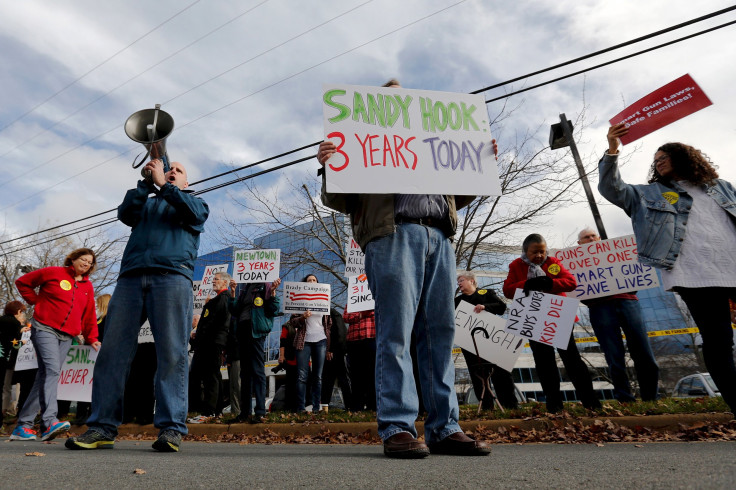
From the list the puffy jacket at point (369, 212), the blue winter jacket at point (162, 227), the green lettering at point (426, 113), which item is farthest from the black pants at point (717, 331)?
the blue winter jacket at point (162, 227)

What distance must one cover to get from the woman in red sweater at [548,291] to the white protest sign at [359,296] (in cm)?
265

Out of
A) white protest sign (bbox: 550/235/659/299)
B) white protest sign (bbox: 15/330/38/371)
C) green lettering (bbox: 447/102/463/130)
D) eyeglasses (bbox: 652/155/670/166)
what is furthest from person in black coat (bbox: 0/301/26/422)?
eyeglasses (bbox: 652/155/670/166)

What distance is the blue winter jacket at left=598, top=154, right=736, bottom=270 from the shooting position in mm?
3595

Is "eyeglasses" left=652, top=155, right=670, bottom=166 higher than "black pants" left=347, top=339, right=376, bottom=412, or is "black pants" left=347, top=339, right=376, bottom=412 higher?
"eyeglasses" left=652, top=155, right=670, bottom=166

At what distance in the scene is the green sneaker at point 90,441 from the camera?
3.23m

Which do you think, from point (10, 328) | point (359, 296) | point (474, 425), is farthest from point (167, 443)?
point (10, 328)

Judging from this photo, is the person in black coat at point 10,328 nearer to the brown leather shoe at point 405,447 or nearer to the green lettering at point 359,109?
the green lettering at point 359,109

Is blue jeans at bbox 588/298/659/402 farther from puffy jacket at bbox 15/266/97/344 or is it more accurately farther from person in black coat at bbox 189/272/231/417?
puffy jacket at bbox 15/266/97/344

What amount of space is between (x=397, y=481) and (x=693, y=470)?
1.03 metres

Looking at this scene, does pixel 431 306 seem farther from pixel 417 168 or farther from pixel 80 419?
pixel 80 419

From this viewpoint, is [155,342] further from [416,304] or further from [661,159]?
[661,159]

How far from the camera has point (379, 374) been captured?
2.79 metres

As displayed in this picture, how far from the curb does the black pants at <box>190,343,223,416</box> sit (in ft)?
3.25

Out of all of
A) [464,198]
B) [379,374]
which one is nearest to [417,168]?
[464,198]
